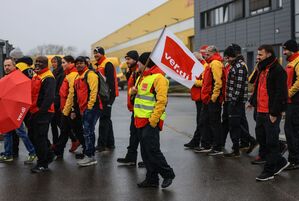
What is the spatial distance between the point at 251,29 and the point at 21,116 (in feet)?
106

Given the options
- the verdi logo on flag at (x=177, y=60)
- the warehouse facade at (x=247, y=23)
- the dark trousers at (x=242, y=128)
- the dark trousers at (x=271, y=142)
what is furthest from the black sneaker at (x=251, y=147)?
the warehouse facade at (x=247, y=23)

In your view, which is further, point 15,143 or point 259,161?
point 15,143

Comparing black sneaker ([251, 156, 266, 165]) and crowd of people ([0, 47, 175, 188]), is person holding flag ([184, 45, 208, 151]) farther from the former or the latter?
black sneaker ([251, 156, 266, 165])

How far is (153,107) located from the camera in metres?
6.45

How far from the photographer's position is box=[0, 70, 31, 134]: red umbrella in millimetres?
7281

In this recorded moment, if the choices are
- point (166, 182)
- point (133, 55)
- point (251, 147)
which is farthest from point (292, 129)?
point (133, 55)

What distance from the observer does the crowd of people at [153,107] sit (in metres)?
6.53

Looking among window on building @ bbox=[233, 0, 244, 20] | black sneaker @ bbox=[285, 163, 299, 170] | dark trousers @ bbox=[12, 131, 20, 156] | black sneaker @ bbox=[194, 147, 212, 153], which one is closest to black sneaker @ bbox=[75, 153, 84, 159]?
dark trousers @ bbox=[12, 131, 20, 156]

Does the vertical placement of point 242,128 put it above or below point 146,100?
below

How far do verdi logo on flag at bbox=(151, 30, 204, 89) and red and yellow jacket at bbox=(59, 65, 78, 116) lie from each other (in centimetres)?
252

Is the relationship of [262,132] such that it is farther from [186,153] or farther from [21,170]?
[21,170]

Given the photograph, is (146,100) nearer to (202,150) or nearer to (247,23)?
(202,150)

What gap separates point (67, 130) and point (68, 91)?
29.7 inches

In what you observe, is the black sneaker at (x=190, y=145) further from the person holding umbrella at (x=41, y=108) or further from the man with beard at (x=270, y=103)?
the person holding umbrella at (x=41, y=108)
